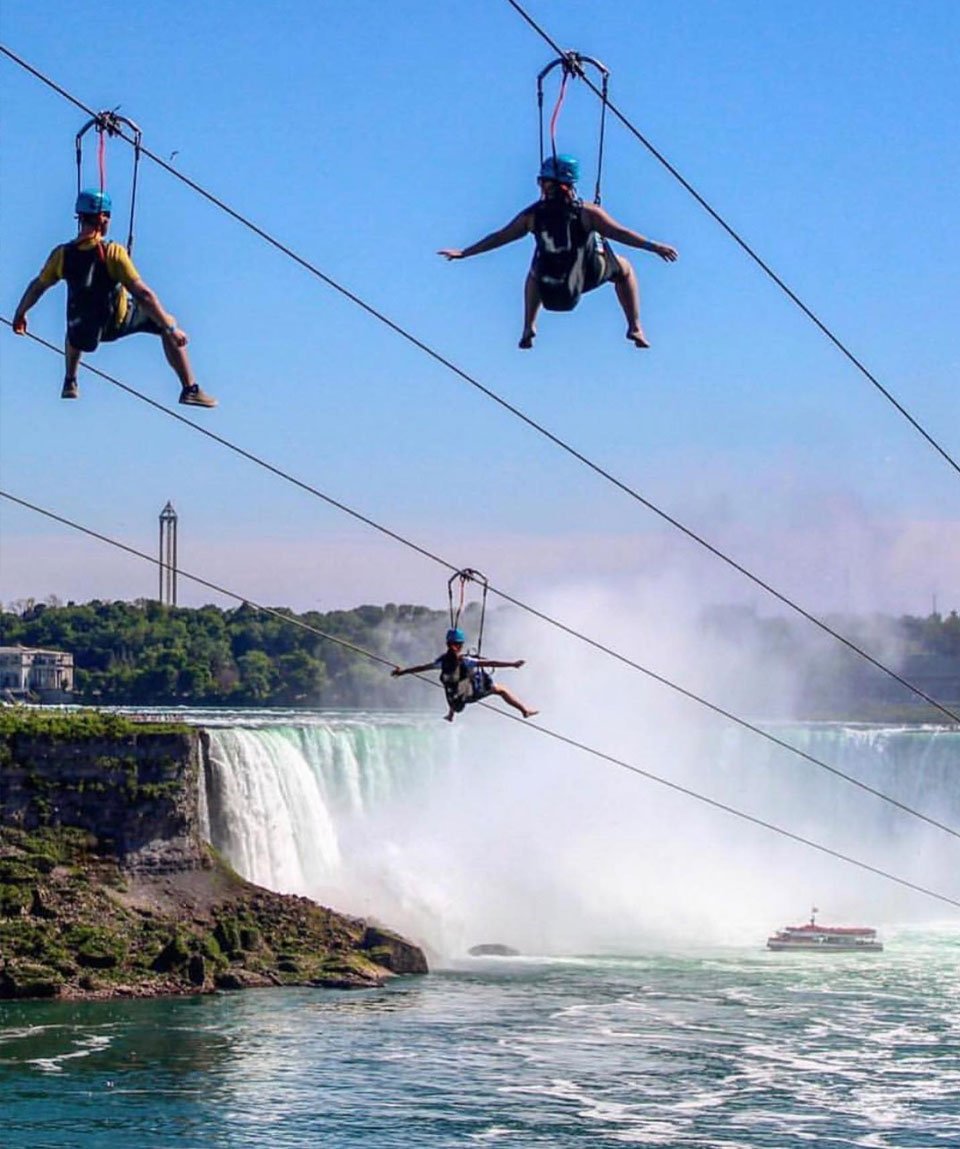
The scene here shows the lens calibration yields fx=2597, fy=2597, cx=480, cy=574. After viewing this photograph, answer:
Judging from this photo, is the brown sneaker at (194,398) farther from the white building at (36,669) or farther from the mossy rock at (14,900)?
the white building at (36,669)

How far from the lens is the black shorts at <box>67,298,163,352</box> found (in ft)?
59.4

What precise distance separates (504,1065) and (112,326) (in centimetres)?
2904

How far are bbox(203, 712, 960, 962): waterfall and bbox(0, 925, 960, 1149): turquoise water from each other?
11.1 m

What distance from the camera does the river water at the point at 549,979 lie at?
40656mm

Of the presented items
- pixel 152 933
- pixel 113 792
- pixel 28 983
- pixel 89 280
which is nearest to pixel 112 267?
pixel 89 280

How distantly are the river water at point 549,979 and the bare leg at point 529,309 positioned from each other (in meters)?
22.2

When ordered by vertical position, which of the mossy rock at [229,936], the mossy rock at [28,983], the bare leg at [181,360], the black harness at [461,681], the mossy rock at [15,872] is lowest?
the mossy rock at [28,983]

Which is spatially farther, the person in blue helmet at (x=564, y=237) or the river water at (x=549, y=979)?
the river water at (x=549, y=979)

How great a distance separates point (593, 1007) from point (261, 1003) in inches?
275

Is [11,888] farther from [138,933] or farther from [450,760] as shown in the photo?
[450,760]

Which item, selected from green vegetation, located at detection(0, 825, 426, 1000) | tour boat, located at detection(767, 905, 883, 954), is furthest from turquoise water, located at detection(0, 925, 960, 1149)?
tour boat, located at detection(767, 905, 883, 954)

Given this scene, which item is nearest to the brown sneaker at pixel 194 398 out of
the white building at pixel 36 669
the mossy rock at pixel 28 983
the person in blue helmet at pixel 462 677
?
Result: the person in blue helmet at pixel 462 677

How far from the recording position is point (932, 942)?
70.9 metres

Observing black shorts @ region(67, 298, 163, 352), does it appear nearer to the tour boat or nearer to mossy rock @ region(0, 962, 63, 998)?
mossy rock @ region(0, 962, 63, 998)
